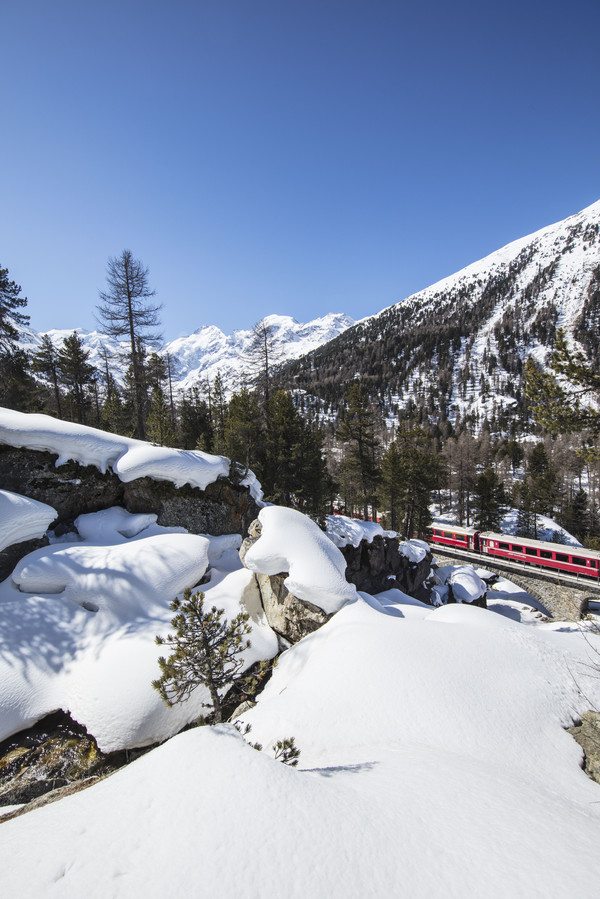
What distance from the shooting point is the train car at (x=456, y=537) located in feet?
116

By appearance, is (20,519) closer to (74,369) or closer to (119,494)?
(119,494)

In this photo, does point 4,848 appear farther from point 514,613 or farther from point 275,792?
point 514,613

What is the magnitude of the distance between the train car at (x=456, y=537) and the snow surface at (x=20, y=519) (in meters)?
33.7

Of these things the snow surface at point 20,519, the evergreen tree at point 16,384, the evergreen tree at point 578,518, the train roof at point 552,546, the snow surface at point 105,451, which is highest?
the evergreen tree at point 16,384

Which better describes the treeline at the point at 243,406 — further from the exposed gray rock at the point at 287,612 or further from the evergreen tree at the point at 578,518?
the evergreen tree at the point at 578,518

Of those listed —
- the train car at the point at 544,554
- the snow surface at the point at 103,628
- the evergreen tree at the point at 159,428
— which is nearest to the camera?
the snow surface at the point at 103,628

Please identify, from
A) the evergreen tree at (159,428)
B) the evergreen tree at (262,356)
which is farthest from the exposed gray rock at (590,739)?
the evergreen tree at (159,428)

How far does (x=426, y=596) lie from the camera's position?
23.1 m

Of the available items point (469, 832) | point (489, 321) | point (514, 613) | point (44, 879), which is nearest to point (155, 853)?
point (44, 879)

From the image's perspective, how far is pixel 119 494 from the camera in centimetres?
1227

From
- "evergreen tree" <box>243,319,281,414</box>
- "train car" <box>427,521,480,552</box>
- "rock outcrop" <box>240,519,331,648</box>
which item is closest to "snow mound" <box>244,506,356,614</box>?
"rock outcrop" <box>240,519,331,648</box>

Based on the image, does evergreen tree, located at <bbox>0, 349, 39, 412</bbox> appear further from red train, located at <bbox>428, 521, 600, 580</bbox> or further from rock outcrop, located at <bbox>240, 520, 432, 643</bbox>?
red train, located at <bbox>428, 521, 600, 580</bbox>

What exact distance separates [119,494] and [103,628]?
5704 mm

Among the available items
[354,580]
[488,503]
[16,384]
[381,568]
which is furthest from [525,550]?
[16,384]
